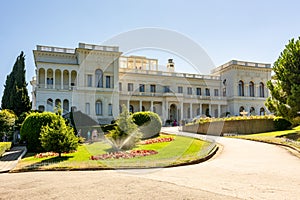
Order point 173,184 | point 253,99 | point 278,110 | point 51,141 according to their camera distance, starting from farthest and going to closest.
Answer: point 253,99 < point 278,110 < point 51,141 < point 173,184

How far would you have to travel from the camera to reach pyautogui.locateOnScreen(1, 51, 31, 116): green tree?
97.7ft

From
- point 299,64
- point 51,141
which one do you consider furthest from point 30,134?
point 299,64

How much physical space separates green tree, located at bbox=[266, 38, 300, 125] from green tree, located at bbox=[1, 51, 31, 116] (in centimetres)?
2666

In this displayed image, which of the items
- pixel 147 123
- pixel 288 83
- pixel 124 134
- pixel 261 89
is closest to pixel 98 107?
pixel 147 123

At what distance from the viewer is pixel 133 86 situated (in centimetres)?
4588

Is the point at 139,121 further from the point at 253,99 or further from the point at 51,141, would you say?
the point at 253,99

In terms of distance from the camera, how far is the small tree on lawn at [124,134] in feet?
52.7

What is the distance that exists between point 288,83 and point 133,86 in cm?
2904

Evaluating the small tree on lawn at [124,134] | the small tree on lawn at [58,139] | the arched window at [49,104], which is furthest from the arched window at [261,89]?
the small tree on lawn at [58,139]

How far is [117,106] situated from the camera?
135 ft

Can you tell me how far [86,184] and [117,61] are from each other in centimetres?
3595

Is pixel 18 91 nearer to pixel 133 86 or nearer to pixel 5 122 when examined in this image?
pixel 5 122

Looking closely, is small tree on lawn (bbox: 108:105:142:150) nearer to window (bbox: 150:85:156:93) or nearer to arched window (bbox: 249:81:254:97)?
window (bbox: 150:85:156:93)

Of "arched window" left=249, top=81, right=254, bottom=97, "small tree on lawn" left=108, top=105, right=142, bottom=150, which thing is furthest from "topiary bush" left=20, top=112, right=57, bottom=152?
"arched window" left=249, top=81, right=254, bottom=97
